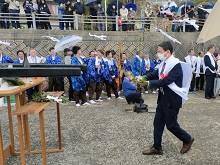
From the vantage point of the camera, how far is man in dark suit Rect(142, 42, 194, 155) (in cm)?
359

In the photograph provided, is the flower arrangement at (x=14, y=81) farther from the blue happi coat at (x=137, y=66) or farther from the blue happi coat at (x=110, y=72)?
the blue happi coat at (x=137, y=66)

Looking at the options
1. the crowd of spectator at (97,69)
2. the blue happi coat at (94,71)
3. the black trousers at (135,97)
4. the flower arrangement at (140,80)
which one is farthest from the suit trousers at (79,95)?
the flower arrangement at (140,80)

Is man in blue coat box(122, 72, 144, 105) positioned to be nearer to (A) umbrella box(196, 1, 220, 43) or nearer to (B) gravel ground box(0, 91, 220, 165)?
(B) gravel ground box(0, 91, 220, 165)

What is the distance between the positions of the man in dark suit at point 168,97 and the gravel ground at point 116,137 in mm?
258

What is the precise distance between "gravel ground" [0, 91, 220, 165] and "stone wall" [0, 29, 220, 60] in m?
3.83

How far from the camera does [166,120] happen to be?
12.1 feet

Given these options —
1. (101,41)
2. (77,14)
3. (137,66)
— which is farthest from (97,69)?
(77,14)

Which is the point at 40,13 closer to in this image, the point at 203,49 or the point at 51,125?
the point at 51,125

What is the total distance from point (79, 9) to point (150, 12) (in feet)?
15.3

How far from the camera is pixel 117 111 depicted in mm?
6488

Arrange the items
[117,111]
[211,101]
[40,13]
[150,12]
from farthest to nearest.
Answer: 1. [150,12]
2. [40,13]
3. [211,101]
4. [117,111]

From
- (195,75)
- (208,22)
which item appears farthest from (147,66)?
(208,22)

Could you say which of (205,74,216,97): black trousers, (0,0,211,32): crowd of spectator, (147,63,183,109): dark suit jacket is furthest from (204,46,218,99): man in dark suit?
(147,63,183,109): dark suit jacket

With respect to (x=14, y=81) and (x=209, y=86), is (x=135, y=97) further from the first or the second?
(x=14, y=81)
